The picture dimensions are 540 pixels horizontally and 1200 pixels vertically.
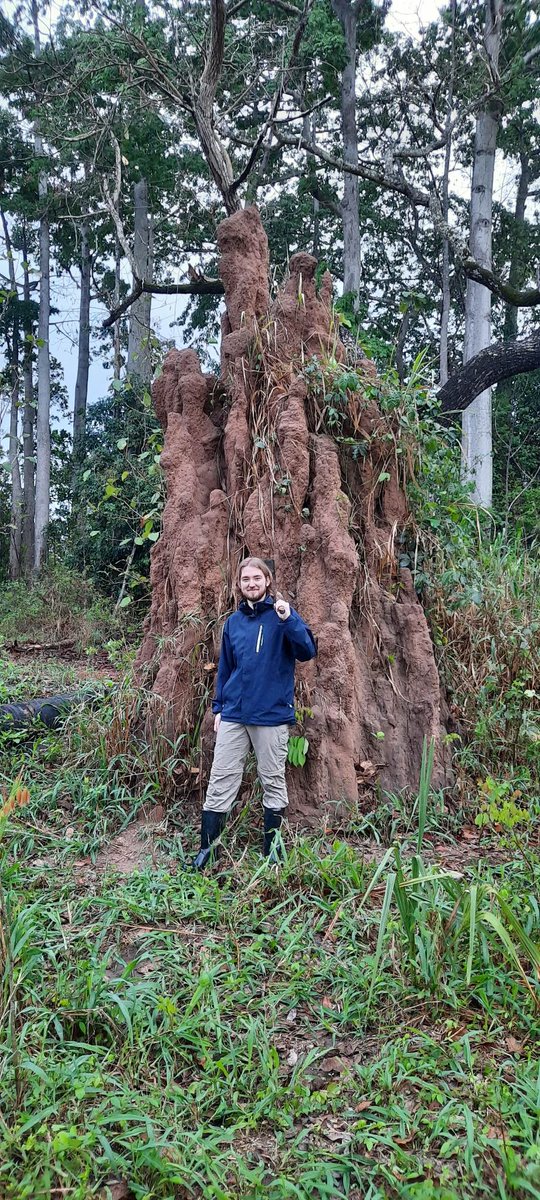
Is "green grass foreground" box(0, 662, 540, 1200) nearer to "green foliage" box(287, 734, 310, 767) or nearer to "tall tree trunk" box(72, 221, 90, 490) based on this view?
"green foliage" box(287, 734, 310, 767)

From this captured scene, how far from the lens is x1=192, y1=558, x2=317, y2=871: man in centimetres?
391

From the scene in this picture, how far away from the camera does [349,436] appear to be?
503 cm

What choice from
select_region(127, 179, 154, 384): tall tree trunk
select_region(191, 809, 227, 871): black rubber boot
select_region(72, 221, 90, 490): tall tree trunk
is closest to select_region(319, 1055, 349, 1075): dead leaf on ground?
select_region(191, 809, 227, 871): black rubber boot

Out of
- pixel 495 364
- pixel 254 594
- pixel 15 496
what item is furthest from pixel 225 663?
pixel 15 496

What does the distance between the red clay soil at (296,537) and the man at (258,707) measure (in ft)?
1.29

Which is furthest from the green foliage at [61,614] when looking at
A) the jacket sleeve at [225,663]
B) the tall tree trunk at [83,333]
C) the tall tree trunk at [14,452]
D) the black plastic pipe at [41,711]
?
the tall tree trunk at [83,333]

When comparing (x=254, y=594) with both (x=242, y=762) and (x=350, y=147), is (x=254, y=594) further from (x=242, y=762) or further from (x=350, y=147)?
(x=350, y=147)

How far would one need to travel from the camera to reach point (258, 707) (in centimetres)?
389

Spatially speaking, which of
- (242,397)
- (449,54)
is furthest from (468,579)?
(449,54)

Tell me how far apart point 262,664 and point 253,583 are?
1.33 ft

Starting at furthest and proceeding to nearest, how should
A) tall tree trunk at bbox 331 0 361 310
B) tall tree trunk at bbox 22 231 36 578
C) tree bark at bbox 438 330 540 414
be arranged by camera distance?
1. tall tree trunk at bbox 22 231 36 578
2. tall tree trunk at bbox 331 0 361 310
3. tree bark at bbox 438 330 540 414

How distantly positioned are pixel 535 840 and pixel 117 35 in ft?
31.4

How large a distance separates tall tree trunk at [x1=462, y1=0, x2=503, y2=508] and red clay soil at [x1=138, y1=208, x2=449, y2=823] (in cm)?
632

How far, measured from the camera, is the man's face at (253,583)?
3969 millimetres
